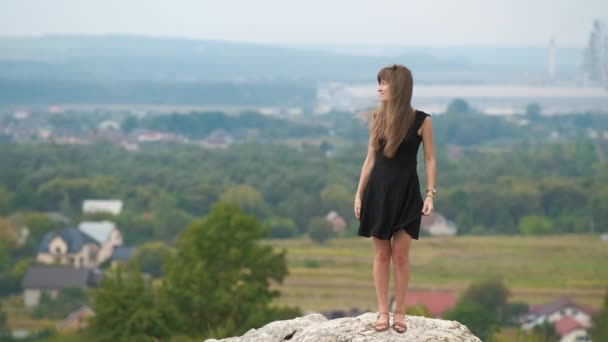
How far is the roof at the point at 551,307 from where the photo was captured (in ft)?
147

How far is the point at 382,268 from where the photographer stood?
880 centimetres

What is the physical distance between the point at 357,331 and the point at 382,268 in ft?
1.54

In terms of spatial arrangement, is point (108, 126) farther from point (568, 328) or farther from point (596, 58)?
point (568, 328)

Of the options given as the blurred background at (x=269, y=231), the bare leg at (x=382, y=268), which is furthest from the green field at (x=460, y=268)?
the bare leg at (x=382, y=268)

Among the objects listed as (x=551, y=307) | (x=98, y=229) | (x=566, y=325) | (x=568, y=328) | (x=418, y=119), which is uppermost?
(x=418, y=119)

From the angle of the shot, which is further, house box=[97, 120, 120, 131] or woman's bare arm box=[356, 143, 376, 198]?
house box=[97, 120, 120, 131]

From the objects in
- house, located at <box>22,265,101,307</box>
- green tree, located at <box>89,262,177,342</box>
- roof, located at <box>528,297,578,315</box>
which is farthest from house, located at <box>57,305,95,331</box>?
green tree, located at <box>89,262,177,342</box>

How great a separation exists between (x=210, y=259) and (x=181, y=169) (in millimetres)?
74700

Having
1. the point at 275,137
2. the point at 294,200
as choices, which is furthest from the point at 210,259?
the point at 275,137

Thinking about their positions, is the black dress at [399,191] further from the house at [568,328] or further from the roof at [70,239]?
the roof at [70,239]

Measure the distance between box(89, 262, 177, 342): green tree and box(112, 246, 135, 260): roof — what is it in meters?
39.0

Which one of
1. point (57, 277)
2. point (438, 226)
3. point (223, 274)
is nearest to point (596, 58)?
point (438, 226)

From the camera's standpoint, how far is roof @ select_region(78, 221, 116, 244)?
68.2 metres

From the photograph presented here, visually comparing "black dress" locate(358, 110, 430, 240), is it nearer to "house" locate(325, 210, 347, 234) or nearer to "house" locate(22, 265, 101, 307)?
"house" locate(22, 265, 101, 307)
